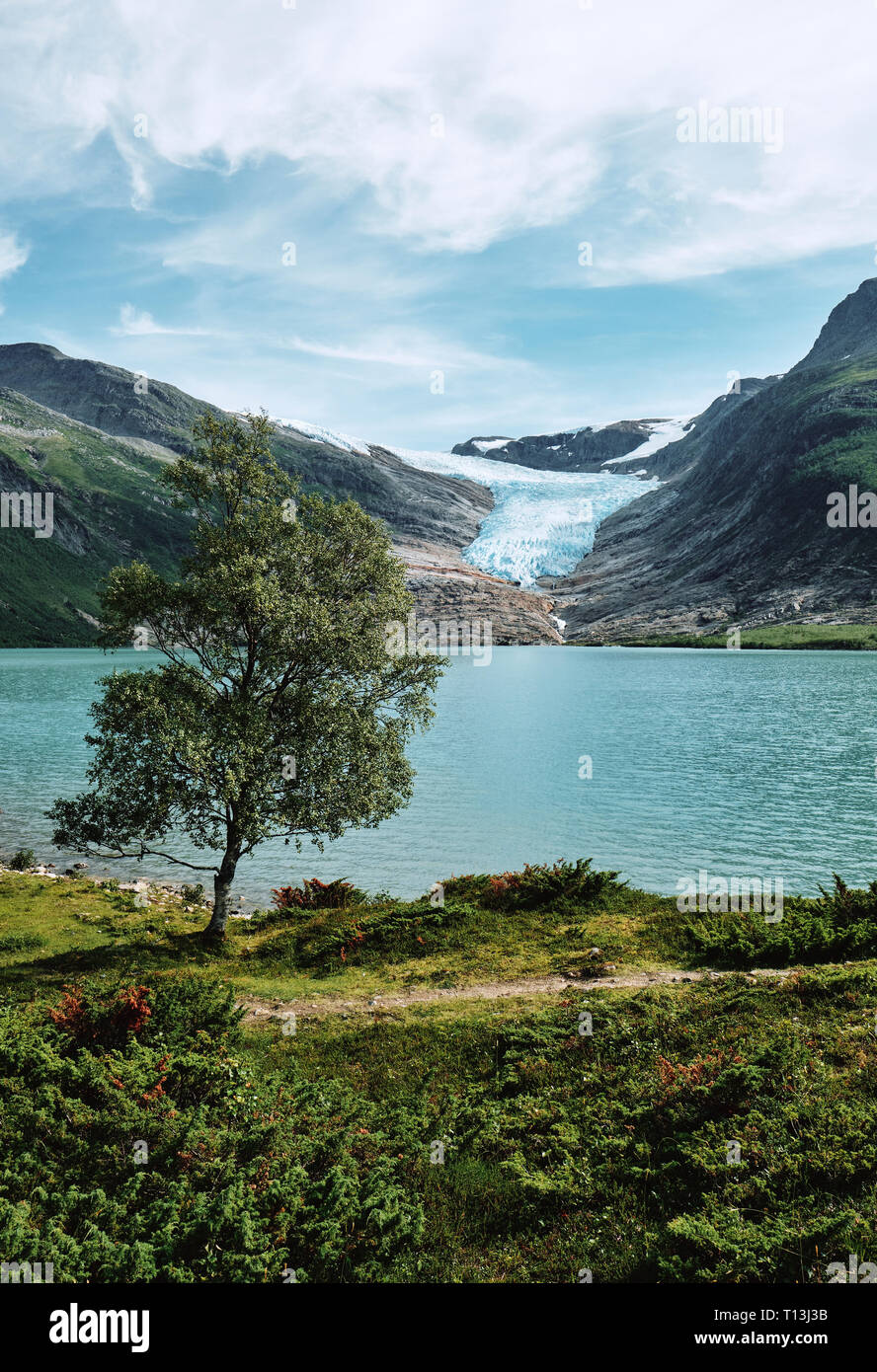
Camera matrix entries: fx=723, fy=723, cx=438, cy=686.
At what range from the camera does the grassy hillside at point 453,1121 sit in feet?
32.9

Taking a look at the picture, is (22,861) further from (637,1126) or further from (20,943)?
(637,1126)

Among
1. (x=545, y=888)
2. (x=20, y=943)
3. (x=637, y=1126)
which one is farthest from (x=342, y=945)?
(x=637, y=1126)

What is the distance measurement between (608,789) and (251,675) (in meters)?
33.5

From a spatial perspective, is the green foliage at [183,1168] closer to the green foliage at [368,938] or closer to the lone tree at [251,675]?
the green foliage at [368,938]

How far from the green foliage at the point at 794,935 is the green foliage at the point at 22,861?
33402 millimetres

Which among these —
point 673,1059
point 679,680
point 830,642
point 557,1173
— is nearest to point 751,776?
point 673,1059

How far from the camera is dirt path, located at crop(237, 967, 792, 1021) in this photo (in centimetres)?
2031

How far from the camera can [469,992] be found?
2128 cm

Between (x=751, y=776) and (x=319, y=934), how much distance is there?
3998cm

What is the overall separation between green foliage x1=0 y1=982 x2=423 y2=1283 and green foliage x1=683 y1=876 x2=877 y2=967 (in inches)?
515

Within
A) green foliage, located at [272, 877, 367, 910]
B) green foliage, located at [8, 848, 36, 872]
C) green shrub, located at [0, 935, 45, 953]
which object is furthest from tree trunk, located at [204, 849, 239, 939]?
green foliage, located at [8, 848, 36, 872]

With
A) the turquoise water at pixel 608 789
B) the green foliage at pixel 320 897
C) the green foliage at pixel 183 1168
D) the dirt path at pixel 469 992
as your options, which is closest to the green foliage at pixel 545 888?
the green foliage at pixel 320 897
